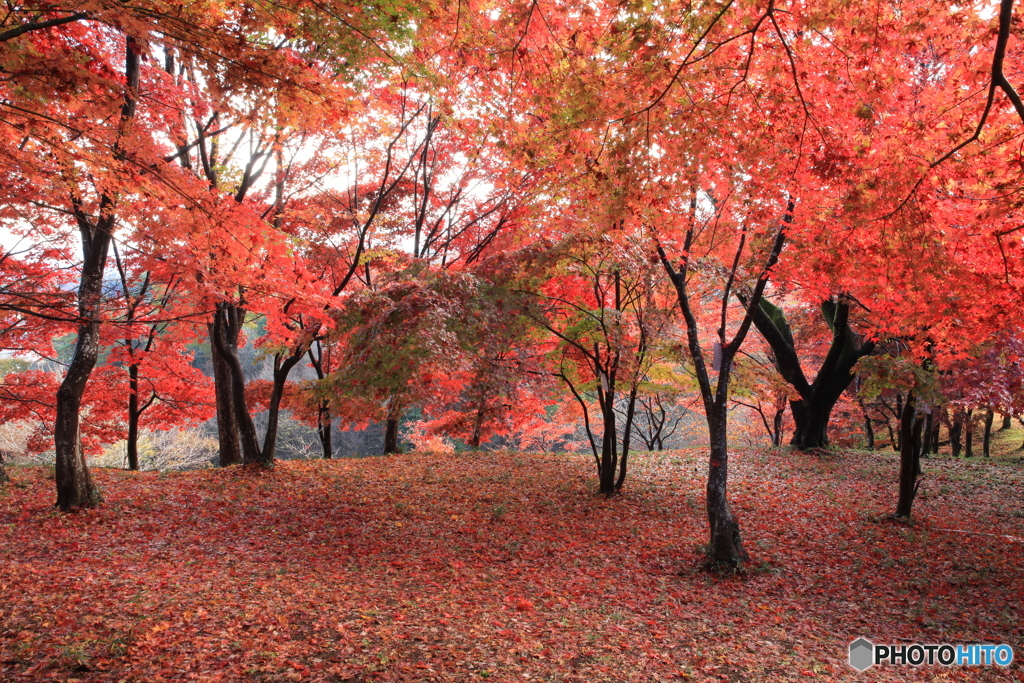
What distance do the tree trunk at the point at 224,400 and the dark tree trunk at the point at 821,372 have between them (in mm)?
11837

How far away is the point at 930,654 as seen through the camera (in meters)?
4.91

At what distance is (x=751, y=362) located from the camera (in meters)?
10.2

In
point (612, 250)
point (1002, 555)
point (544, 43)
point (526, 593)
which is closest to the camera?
point (544, 43)

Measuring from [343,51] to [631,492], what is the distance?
27.9 feet

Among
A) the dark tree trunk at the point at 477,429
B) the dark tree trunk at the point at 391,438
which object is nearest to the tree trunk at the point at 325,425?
the dark tree trunk at the point at 391,438

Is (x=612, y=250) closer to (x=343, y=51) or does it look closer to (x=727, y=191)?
(x=727, y=191)

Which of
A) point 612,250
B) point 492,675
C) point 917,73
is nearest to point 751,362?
point 612,250

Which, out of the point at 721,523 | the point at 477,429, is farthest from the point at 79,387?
the point at 477,429

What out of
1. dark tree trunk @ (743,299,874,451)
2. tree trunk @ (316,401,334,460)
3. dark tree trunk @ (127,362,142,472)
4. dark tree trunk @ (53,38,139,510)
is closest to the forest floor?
dark tree trunk @ (53,38,139,510)

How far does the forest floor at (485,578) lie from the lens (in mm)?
4066

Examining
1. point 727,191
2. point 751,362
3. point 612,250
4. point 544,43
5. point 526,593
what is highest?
point 544,43

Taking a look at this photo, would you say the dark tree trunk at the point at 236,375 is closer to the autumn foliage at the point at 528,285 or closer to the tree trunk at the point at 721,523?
the autumn foliage at the point at 528,285

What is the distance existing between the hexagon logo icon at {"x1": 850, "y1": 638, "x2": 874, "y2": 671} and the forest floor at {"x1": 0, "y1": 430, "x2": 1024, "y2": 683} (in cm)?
9

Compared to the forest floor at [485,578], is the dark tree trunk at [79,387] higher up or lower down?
higher up
